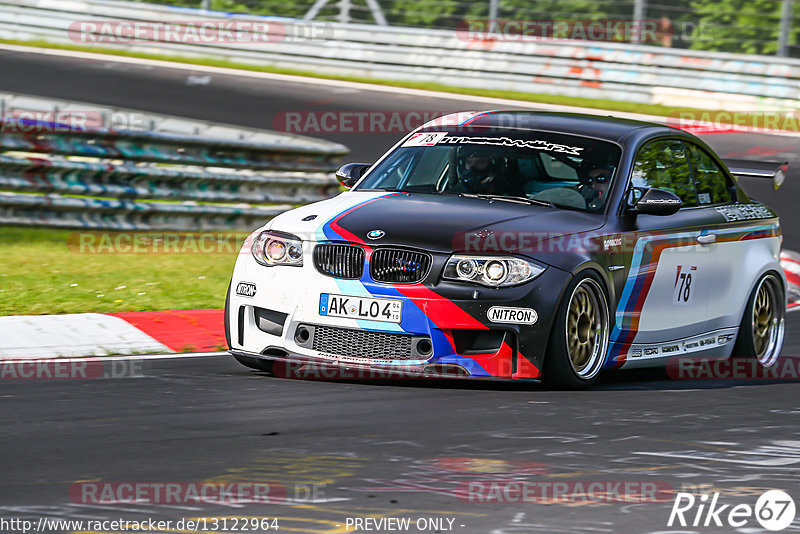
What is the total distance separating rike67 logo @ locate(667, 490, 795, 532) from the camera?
15.4 feet

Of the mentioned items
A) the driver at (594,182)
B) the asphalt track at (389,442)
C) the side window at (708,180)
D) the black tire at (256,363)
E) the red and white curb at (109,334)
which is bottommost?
the red and white curb at (109,334)

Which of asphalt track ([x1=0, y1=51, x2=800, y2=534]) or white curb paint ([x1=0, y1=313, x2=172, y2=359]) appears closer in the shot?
asphalt track ([x1=0, y1=51, x2=800, y2=534])

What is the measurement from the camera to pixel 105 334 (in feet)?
28.0

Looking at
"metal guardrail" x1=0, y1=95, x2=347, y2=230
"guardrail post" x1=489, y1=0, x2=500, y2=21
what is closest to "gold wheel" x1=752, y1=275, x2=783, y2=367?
"metal guardrail" x1=0, y1=95, x2=347, y2=230

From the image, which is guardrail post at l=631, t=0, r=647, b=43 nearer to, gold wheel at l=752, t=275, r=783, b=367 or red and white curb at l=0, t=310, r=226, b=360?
gold wheel at l=752, t=275, r=783, b=367

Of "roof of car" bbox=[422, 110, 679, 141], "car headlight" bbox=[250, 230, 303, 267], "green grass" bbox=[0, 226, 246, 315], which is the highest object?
"roof of car" bbox=[422, 110, 679, 141]

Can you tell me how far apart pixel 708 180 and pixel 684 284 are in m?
1.02

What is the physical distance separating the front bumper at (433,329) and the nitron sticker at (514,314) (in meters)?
0.02

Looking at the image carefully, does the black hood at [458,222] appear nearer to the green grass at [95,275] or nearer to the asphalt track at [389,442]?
the asphalt track at [389,442]

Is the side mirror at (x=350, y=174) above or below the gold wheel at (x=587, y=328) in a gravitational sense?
above

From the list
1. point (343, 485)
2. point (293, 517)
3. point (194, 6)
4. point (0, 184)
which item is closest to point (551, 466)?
point (343, 485)

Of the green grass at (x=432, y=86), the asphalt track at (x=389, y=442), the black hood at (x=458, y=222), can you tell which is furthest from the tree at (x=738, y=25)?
the black hood at (x=458, y=222)

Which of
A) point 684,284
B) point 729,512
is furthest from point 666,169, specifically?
point 729,512

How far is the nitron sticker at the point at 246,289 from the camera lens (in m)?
7.36
